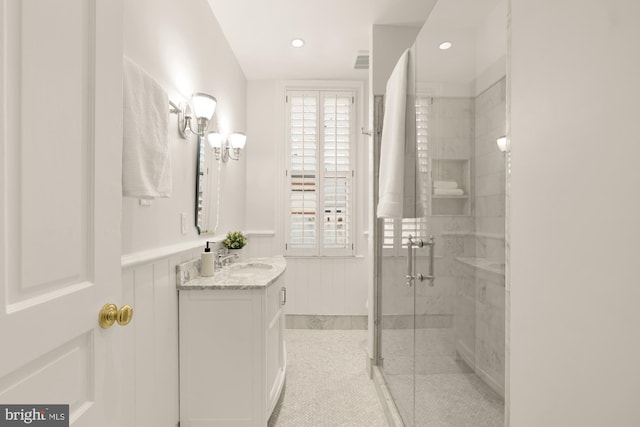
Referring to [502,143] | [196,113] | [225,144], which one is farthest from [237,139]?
[502,143]

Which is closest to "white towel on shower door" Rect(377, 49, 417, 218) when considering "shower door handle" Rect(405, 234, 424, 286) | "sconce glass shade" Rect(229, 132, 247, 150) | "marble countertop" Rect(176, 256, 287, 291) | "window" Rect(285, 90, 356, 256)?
"shower door handle" Rect(405, 234, 424, 286)

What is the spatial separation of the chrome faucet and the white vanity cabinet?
606 millimetres

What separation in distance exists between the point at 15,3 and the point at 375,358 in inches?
105

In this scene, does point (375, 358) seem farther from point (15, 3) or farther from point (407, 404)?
point (15, 3)

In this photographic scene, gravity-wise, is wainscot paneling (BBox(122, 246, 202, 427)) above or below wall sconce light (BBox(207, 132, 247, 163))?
below

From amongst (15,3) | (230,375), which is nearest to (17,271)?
(15,3)

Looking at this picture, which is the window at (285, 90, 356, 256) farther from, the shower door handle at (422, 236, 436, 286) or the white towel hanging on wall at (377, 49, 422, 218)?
the shower door handle at (422, 236, 436, 286)

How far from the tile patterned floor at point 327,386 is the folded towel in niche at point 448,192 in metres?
1.49

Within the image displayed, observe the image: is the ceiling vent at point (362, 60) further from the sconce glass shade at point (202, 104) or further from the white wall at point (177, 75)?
the sconce glass shade at point (202, 104)

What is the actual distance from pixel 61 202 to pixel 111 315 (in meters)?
0.33

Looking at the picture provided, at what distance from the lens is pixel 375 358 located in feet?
8.54

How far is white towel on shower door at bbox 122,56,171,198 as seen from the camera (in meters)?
1.29

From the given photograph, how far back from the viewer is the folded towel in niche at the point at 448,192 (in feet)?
4.11

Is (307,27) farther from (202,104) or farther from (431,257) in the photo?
(431,257)
